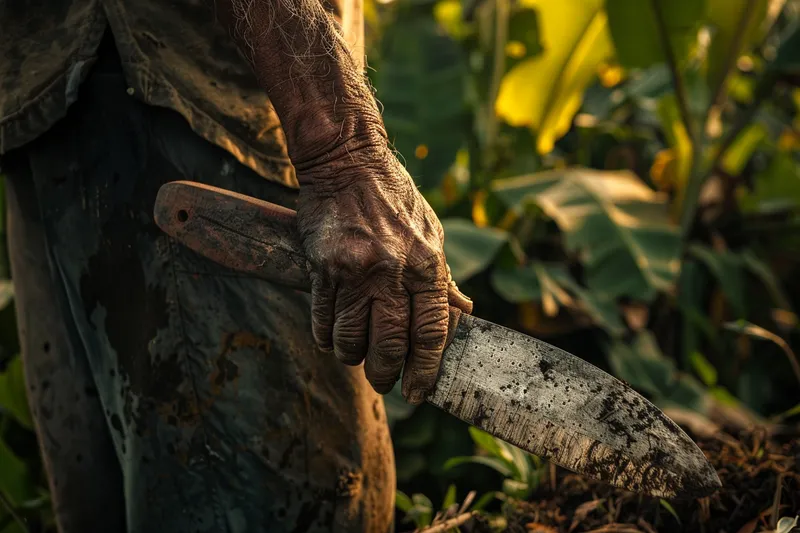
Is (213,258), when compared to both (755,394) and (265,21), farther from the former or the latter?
(755,394)

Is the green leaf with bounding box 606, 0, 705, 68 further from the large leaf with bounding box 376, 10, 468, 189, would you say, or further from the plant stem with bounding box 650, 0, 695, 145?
the large leaf with bounding box 376, 10, 468, 189

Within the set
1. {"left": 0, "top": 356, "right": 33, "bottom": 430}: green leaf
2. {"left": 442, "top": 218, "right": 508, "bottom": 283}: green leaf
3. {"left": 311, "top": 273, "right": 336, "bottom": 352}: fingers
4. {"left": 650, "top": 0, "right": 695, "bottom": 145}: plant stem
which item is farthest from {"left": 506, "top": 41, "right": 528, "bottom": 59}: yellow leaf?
{"left": 311, "top": 273, "right": 336, "bottom": 352}: fingers

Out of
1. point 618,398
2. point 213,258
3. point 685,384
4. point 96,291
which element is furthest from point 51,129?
point 685,384

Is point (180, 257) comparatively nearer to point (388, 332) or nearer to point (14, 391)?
point (388, 332)

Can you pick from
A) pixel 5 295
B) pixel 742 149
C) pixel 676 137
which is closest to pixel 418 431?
pixel 5 295

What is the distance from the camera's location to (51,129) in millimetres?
1502

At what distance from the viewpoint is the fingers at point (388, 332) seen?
1279 millimetres

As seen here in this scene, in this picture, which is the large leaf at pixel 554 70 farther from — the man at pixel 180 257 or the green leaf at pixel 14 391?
the man at pixel 180 257

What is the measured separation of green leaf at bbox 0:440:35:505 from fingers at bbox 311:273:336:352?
1589mm

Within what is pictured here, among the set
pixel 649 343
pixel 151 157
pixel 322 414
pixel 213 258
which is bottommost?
pixel 649 343

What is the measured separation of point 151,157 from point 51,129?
19 cm

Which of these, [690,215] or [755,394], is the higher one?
[690,215]

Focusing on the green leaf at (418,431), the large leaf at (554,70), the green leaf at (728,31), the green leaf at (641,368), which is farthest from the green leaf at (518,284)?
the green leaf at (728,31)

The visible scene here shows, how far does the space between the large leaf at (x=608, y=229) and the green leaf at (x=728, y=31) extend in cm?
73
